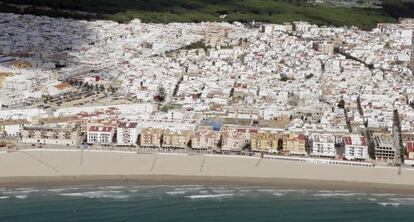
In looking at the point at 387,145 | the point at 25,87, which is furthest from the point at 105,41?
the point at 387,145

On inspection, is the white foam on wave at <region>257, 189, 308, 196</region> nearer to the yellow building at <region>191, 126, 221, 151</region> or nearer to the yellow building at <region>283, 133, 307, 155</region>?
the yellow building at <region>283, 133, 307, 155</region>

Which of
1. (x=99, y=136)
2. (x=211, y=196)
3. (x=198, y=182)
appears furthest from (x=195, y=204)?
(x=99, y=136)

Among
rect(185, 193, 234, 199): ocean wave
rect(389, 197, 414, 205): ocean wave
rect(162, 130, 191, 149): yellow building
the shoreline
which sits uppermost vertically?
rect(162, 130, 191, 149): yellow building

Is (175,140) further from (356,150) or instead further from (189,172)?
(356,150)

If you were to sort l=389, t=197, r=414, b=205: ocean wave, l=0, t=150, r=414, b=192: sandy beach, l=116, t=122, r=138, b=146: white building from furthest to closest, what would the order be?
l=116, t=122, r=138, b=146: white building, l=0, t=150, r=414, b=192: sandy beach, l=389, t=197, r=414, b=205: ocean wave

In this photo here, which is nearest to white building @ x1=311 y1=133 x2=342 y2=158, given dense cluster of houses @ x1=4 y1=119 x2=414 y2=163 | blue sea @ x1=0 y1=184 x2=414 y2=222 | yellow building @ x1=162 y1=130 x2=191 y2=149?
dense cluster of houses @ x1=4 y1=119 x2=414 y2=163

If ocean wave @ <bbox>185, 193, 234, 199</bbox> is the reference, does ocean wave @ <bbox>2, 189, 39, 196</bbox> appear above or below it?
above

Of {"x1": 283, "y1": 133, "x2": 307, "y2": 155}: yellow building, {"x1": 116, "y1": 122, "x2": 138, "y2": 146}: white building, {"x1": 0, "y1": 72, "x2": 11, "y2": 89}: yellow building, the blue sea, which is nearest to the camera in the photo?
the blue sea
